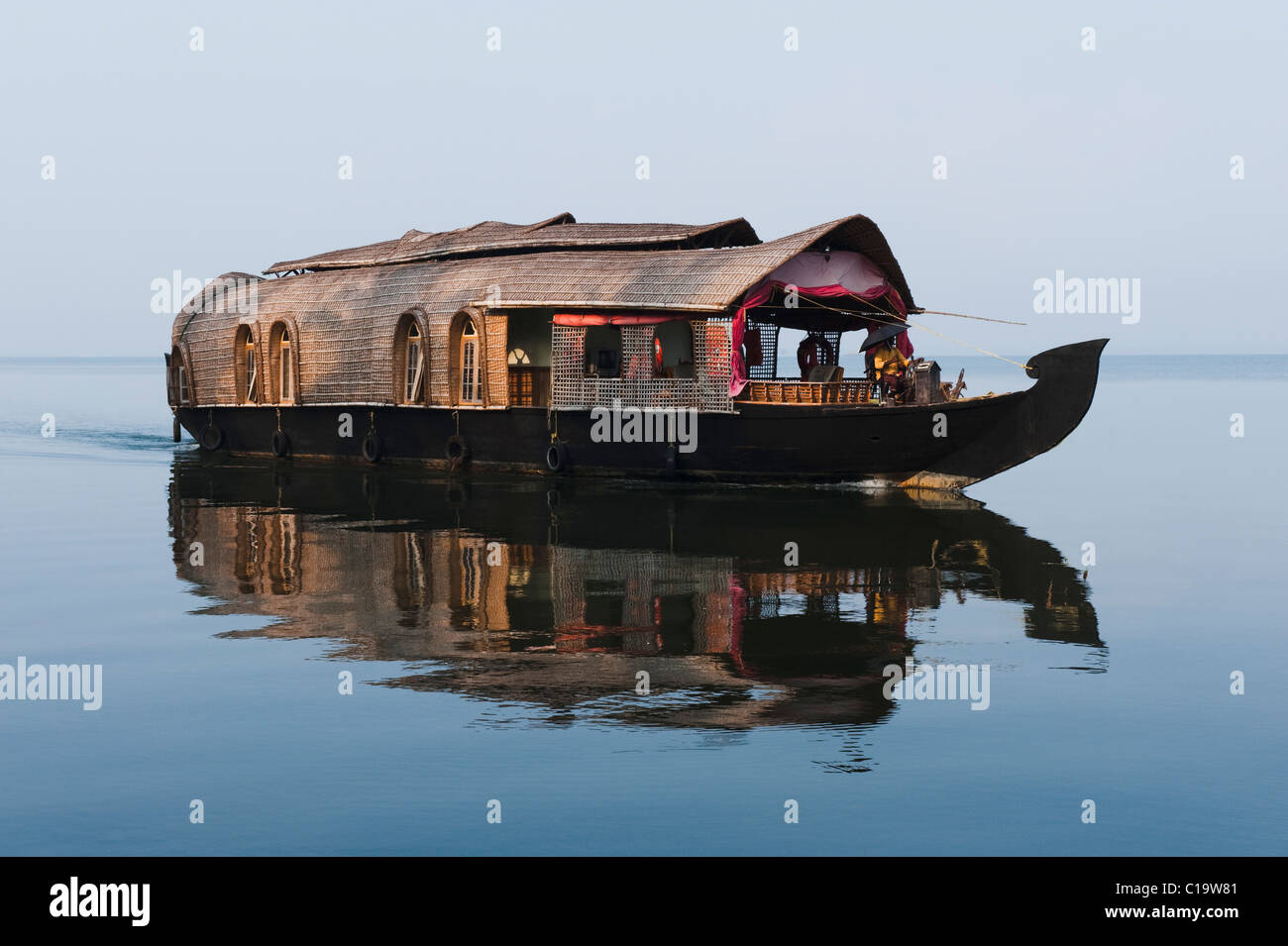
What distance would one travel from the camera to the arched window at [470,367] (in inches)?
981

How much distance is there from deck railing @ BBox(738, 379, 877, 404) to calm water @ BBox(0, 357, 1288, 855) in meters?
2.26

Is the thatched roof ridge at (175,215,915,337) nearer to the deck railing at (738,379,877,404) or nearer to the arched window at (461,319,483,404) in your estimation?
the arched window at (461,319,483,404)

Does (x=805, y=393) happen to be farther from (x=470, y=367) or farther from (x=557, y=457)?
(x=470, y=367)

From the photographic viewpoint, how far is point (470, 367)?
2509 cm

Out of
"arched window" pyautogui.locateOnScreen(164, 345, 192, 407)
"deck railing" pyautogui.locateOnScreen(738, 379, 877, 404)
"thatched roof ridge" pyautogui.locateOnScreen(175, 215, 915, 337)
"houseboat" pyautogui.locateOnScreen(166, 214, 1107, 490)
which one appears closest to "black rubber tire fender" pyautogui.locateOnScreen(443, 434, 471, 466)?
"houseboat" pyautogui.locateOnScreen(166, 214, 1107, 490)

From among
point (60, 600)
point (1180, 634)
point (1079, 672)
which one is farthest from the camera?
point (60, 600)

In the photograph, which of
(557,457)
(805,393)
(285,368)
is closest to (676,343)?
(557,457)

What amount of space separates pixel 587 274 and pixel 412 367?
15.9 ft

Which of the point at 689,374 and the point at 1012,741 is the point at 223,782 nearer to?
the point at 1012,741

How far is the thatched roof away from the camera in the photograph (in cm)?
2172

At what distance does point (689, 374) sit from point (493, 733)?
55.9 ft
